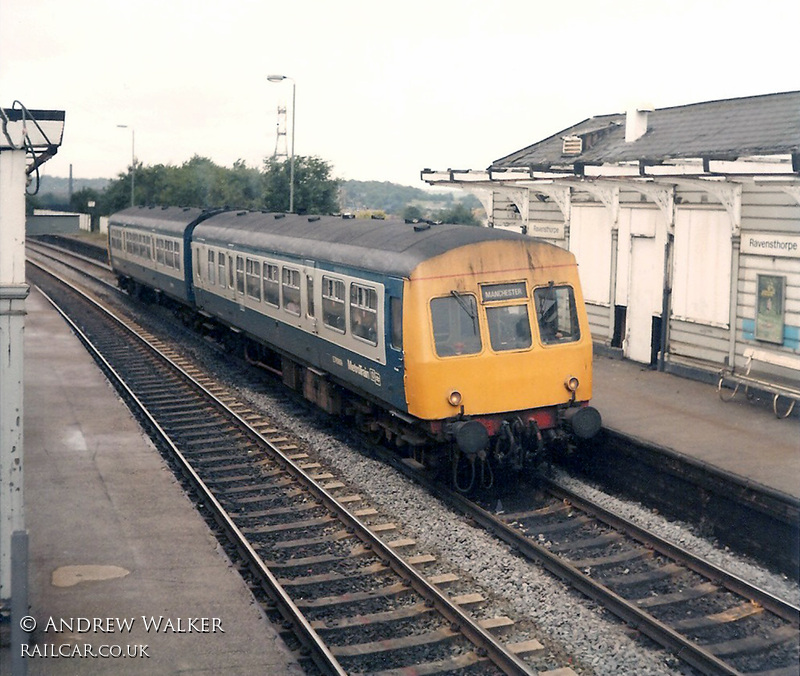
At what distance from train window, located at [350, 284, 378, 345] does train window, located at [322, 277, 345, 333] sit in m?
0.41

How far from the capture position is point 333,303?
42.0ft

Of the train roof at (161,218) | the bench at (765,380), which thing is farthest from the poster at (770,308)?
the train roof at (161,218)

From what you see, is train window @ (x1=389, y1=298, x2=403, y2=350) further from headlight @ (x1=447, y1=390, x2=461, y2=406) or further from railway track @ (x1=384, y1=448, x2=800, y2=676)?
railway track @ (x1=384, y1=448, x2=800, y2=676)

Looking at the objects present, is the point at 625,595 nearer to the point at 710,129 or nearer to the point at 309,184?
the point at 710,129

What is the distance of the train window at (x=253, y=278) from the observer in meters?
16.3

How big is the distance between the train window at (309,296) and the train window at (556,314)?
150 inches

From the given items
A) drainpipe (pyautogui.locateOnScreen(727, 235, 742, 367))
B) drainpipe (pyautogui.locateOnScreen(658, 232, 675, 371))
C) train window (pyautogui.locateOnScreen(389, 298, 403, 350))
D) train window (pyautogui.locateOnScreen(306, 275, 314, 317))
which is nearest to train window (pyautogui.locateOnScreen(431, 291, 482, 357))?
train window (pyautogui.locateOnScreen(389, 298, 403, 350))

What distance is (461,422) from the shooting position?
10.4 metres

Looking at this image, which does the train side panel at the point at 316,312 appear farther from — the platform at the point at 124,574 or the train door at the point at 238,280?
the platform at the point at 124,574

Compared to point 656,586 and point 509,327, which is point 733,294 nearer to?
point 509,327

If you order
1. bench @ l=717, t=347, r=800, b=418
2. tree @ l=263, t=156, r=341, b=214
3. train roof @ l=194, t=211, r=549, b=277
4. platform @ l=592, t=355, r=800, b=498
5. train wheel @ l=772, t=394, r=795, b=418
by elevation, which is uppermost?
tree @ l=263, t=156, r=341, b=214

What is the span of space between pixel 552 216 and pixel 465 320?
983cm

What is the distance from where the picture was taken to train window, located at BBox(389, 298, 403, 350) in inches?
416

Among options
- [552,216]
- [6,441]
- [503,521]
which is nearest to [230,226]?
[552,216]
